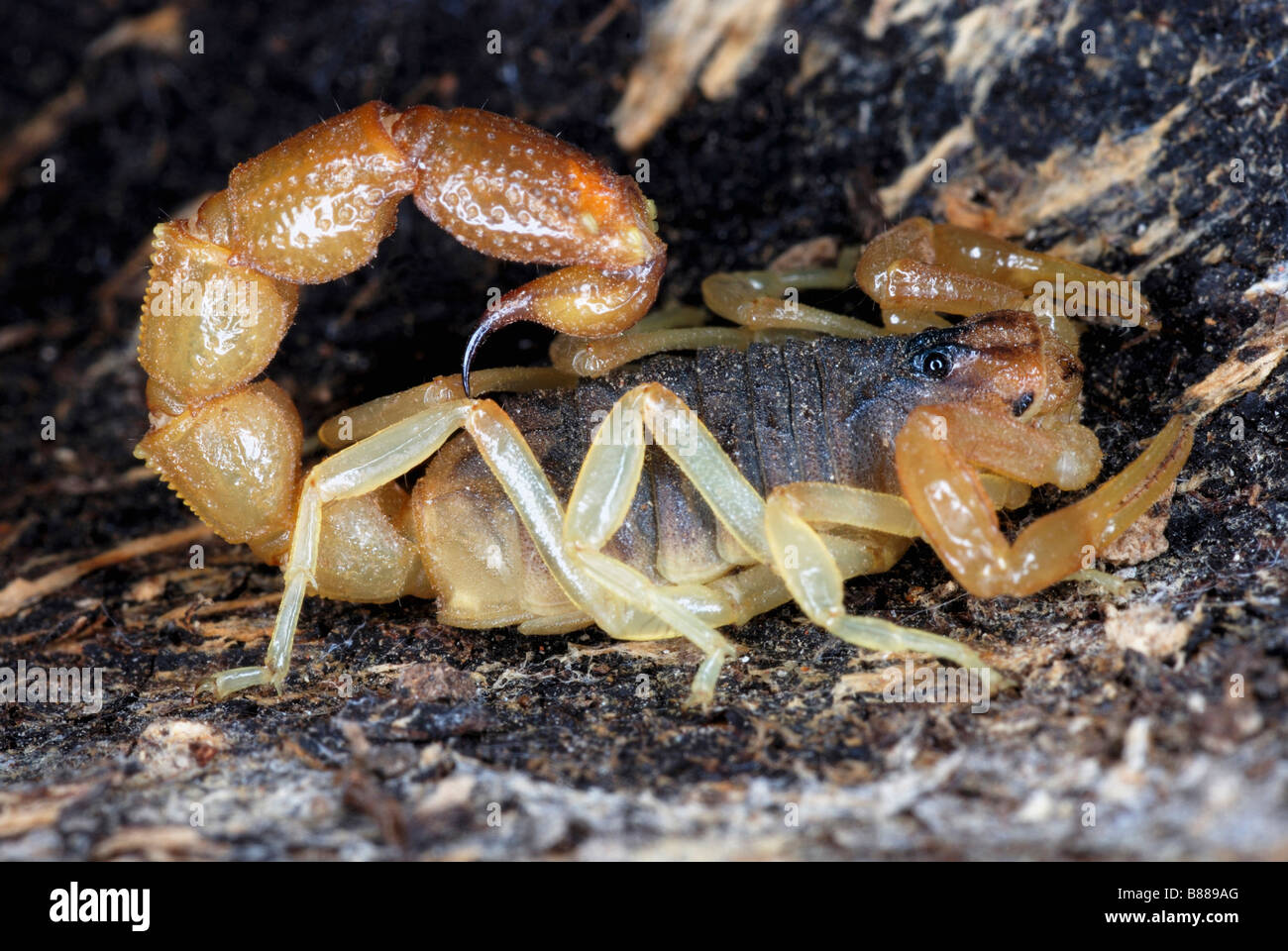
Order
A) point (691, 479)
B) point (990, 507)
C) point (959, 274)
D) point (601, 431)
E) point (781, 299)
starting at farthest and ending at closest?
point (781, 299) < point (959, 274) < point (691, 479) < point (601, 431) < point (990, 507)

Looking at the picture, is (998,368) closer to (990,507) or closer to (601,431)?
(990,507)

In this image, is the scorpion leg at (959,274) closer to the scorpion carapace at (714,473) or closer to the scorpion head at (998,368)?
the scorpion carapace at (714,473)

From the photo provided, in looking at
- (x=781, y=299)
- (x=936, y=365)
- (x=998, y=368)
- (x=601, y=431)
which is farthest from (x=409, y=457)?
(x=998, y=368)

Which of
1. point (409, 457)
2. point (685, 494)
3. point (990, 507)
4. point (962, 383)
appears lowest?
point (990, 507)

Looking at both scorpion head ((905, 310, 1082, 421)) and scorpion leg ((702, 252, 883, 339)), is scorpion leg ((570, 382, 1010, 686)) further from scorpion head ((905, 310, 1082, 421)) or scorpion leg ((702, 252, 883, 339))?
scorpion leg ((702, 252, 883, 339))

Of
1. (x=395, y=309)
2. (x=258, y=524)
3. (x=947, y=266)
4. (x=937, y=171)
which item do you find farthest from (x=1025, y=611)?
(x=395, y=309)

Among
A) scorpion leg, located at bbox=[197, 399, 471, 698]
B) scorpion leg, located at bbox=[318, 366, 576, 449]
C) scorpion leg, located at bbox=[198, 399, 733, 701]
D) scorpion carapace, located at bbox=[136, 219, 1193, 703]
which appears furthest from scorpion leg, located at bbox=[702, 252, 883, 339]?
scorpion leg, located at bbox=[197, 399, 471, 698]
